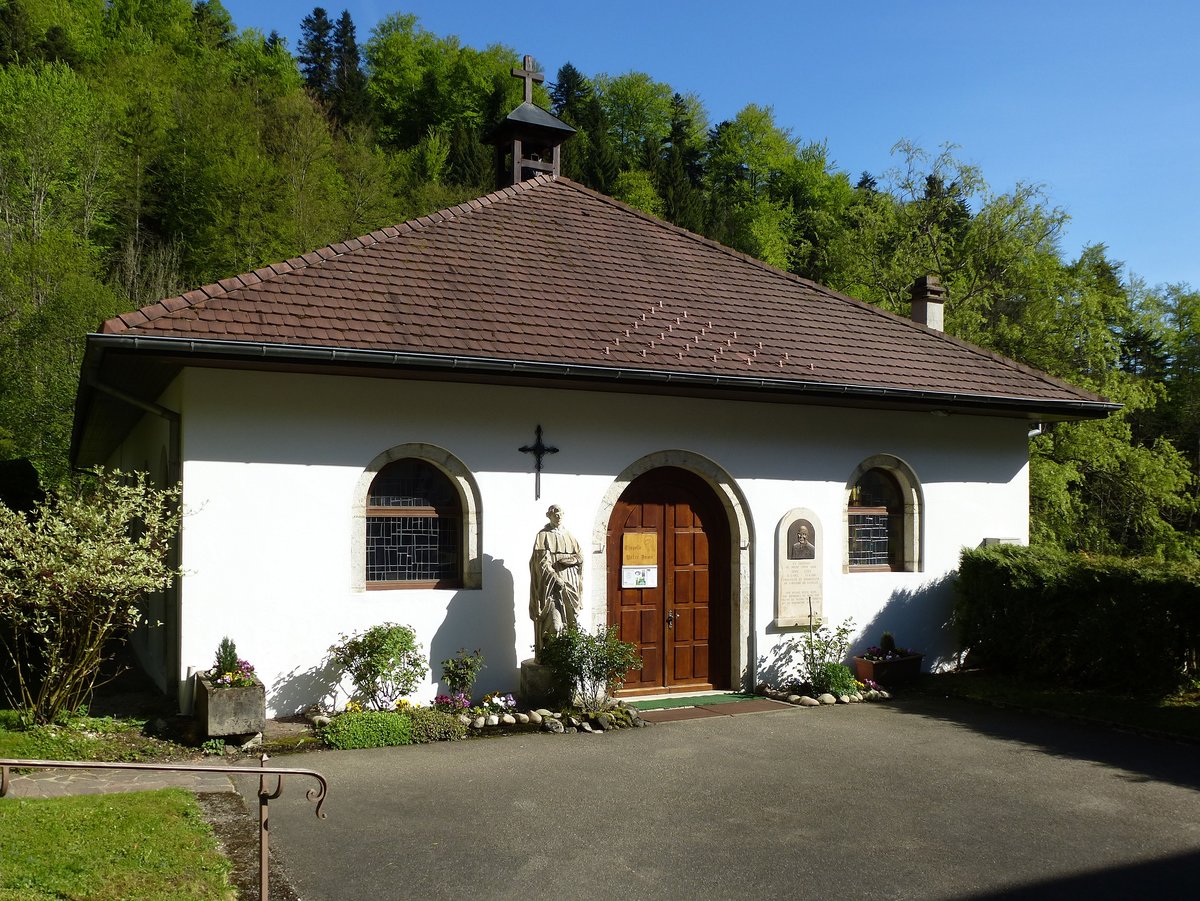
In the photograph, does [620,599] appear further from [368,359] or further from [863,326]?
[863,326]

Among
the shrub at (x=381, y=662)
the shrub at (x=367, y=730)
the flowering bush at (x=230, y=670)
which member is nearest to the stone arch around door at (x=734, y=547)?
the shrub at (x=381, y=662)

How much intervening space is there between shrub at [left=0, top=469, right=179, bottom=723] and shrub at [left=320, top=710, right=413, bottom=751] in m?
1.87

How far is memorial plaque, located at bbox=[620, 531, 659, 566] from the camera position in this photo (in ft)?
36.0

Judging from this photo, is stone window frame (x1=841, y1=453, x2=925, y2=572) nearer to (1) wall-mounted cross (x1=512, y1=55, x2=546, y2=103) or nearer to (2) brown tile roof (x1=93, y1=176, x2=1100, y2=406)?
(2) brown tile roof (x1=93, y1=176, x2=1100, y2=406)

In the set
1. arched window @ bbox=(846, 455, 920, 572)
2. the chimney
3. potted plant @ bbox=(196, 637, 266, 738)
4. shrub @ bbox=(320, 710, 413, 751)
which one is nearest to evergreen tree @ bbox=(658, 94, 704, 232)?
the chimney

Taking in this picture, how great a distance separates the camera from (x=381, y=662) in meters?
9.05

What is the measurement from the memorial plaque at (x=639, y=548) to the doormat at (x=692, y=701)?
1.49 meters

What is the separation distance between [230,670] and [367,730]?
126 cm

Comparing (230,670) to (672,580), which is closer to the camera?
(230,670)

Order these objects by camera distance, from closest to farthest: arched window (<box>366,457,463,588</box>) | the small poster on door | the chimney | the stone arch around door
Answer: arched window (<box>366,457,463,588</box>), the small poster on door, the stone arch around door, the chimney

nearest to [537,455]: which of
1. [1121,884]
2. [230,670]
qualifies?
[230,670]

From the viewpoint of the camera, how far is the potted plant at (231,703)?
8.08 metres

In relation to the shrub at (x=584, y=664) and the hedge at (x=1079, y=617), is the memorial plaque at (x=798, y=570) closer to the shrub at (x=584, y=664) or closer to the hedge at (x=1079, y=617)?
the hedge at (x=1079, y=617)

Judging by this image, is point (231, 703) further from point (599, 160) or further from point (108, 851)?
point (599, 160)
